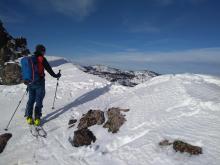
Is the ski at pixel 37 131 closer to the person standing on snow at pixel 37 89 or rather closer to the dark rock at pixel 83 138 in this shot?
the person standing on snow at pixel 37 89

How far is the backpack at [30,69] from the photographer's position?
922 centimetres

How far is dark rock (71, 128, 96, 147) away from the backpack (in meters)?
3.18

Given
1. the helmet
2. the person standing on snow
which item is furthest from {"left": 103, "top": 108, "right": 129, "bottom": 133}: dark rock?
the helmet

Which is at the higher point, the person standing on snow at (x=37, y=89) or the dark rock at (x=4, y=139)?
the person standing on snow at (x=37, y=89)

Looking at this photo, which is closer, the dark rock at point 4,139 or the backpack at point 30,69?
the dark rock at point 4,139

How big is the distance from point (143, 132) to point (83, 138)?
217cm

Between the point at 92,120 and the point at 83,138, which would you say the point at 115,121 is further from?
the point at 83,138

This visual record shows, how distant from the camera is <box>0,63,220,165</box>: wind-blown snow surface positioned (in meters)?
6.26

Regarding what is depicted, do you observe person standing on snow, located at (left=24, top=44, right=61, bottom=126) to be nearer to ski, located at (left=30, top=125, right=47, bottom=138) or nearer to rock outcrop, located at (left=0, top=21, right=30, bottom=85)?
ski, located at (left=30, top=125, right=47, bottom=138)

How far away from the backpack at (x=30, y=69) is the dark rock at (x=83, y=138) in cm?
318

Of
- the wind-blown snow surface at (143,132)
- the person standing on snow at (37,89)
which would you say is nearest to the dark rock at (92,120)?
the wind-blown snow surface at (143,132)

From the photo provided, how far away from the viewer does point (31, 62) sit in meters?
9.27

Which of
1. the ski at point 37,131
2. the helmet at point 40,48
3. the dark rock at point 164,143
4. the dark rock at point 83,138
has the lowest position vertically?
the ski at point 37,131

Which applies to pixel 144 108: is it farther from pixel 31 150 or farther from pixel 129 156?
pixel 31 150
